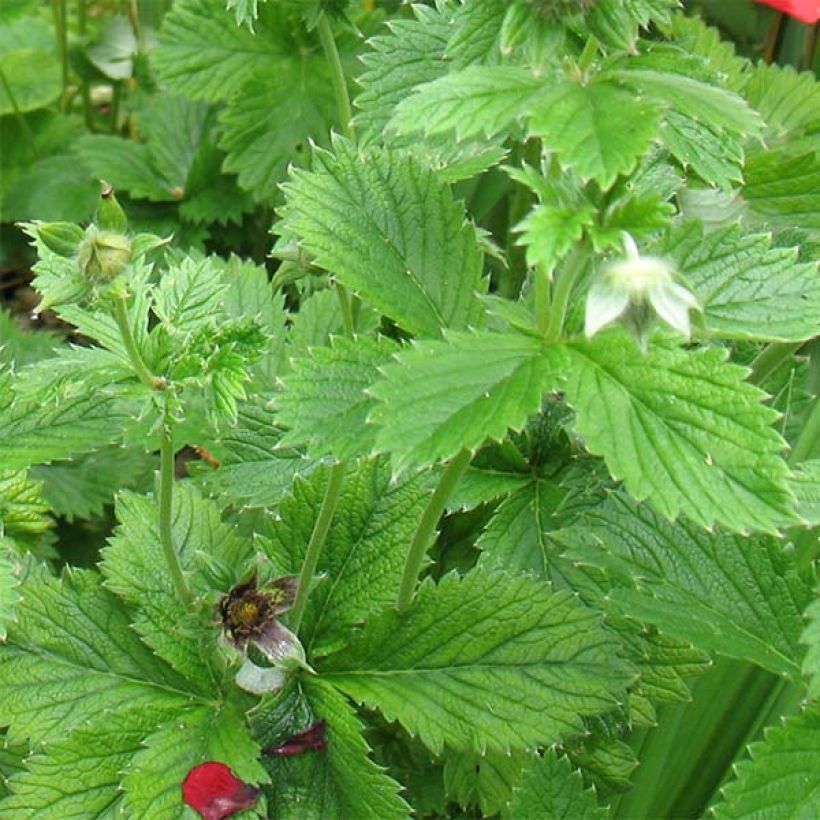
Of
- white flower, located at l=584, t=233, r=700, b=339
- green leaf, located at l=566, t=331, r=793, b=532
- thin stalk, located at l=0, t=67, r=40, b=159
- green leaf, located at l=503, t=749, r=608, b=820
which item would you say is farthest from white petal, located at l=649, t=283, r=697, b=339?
thin stalk, located at l=0, t=67, r=40, b=159

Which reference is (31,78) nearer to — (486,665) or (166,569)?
(166,569)

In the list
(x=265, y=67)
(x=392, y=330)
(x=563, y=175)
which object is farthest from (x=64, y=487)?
(x=563, y=175)

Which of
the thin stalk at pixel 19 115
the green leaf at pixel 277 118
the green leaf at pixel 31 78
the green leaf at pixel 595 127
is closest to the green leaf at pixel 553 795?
the green leaf at pixel 595 127

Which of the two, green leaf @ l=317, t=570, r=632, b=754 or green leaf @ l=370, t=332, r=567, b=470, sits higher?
green leaf @ l=370, t=332, r=567, b=470

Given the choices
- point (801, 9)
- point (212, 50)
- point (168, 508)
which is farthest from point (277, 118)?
point (168, 508)

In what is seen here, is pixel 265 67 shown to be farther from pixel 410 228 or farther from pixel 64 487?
pixel 410 228

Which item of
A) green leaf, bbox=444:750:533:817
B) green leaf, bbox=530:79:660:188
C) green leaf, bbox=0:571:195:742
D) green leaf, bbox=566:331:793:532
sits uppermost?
green leaf, bbox=530:79:660:188

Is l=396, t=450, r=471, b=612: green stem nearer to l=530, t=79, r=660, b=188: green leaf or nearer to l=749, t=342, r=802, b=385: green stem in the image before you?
l=530, t=79, r=660, b=188: green leaf
